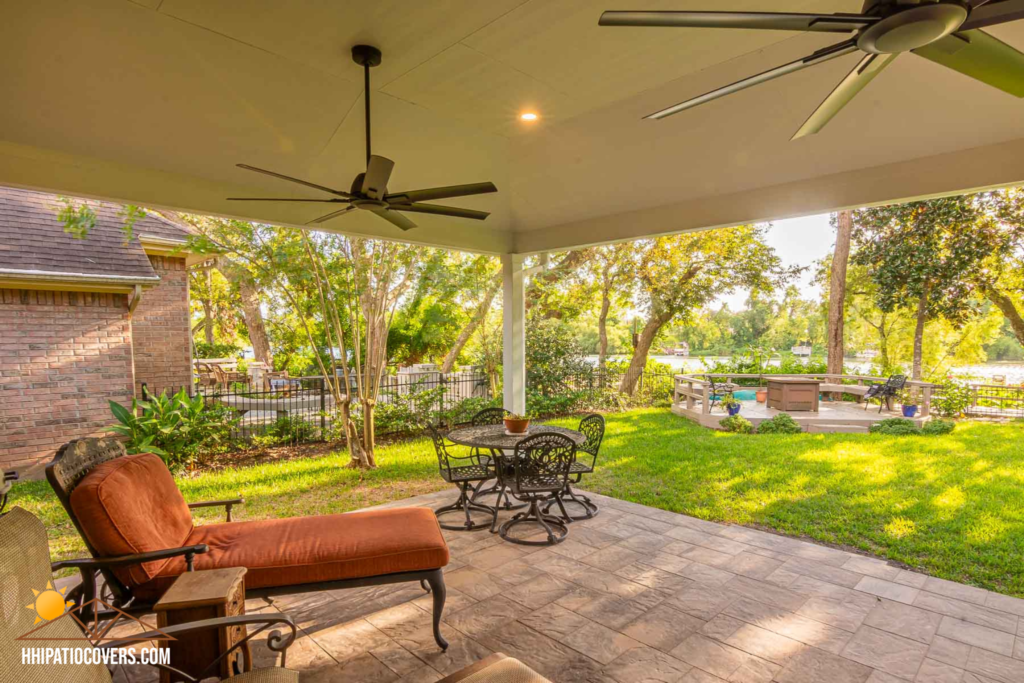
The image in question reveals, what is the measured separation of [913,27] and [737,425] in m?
8.55

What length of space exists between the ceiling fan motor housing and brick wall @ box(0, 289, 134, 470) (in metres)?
8.24

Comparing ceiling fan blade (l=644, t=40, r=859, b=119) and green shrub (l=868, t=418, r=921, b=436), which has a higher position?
ceiling fan blade (l=644, t=40, r=859, b=119)

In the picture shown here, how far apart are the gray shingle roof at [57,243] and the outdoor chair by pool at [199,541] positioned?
16.9 feet

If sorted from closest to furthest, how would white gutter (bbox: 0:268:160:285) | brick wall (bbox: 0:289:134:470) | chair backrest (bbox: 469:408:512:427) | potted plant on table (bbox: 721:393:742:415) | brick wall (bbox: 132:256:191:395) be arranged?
1. chair backrest (bbox: 469:408:512:427)
2. white gutter (bbox: 0:268:160:285)
3. brick wall (bbox: 0:289:134:470)
4. brick wall (bbox: 132:256:191:395)
5. potted plant on table (bbox: 721:393:742:415)

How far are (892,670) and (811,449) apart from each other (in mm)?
5653

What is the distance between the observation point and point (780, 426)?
8992 mm

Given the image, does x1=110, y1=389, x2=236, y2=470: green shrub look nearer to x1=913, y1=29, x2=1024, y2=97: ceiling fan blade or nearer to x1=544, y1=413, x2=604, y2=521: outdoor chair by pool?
x1=544, y1=413, x2=604, y2=521: outdoor chair by pool

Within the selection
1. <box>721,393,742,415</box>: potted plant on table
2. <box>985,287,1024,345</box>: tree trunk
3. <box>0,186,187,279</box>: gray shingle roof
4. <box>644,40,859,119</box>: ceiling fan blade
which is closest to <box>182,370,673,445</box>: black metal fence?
<box>0,186,187,279</box>: gray shingle roof

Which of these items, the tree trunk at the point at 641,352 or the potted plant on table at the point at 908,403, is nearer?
→ the potted plant on table at the point at 908,403

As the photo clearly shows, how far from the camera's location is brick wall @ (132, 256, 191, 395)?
780 cm

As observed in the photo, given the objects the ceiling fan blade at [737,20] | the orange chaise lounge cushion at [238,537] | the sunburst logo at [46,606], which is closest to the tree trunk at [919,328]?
the ceiling fan blade at [737,20]

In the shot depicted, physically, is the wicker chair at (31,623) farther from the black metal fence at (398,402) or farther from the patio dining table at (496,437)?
the black metal fence at (398,402)

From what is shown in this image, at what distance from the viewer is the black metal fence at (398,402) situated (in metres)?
7.65

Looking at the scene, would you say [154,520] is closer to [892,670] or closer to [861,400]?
[892,670]
